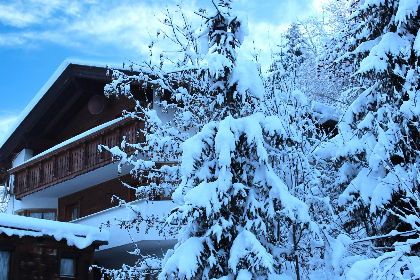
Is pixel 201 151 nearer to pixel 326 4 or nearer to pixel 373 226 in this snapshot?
pixel 373 226

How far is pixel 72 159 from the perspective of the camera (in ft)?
61.4

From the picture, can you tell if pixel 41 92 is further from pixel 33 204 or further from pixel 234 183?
pixel 234 183

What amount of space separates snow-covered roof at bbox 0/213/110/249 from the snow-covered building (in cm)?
10

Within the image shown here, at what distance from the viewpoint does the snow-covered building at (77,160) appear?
16500 mm

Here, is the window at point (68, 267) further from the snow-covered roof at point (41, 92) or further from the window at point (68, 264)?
the snow-covered roof at point (41, 92)

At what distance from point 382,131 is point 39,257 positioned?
33.9 ft

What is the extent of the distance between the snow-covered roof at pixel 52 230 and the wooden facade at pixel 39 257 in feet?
0.68

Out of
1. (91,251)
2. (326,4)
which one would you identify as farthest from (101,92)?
(326,4)

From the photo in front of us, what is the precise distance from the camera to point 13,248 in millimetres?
13859

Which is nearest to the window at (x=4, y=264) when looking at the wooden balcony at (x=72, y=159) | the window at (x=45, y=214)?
the wooden balcony at (x=72, y=159)

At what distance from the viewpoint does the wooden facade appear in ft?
45.2

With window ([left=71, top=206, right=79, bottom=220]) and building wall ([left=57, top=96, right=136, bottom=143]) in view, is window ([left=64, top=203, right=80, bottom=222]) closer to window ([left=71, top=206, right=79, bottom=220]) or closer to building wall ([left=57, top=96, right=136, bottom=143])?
window ([left=71, top=206, right=79, bottom=220])

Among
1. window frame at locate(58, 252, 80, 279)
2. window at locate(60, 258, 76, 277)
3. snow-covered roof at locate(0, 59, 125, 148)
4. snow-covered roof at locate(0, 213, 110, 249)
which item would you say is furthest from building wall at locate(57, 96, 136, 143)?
window at locate(60, 258, 76, 277)

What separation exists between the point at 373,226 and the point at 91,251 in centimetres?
964
